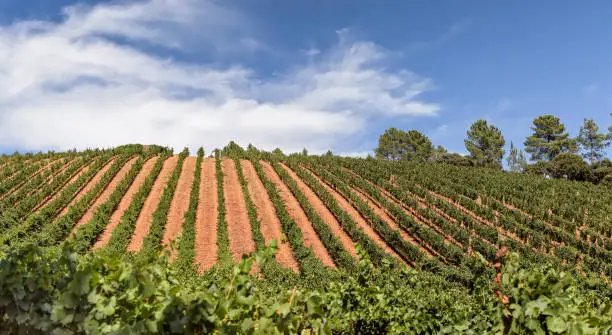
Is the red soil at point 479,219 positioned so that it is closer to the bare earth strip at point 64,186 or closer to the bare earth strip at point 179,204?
the bare earth strip at point 179,204

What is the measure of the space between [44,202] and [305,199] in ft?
56.0

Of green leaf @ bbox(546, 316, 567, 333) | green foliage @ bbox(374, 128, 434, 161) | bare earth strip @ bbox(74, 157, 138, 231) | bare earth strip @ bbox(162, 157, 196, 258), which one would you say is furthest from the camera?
green foliage @ bbox(374, 128, 434, 161)

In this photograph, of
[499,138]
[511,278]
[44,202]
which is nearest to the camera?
[511,278]

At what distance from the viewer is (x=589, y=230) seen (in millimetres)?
25719

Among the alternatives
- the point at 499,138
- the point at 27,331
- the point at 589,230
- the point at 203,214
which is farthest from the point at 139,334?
the point at 499,138

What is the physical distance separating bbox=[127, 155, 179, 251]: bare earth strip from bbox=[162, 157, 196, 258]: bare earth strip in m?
1.01

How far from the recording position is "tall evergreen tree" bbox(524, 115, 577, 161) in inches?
2579

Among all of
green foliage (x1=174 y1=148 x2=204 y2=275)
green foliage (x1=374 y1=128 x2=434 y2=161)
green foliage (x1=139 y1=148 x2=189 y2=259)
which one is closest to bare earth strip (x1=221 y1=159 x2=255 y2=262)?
green foliage (x1=174 y1=148 x2=204 y2=275)

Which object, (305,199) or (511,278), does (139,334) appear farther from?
(305,199)

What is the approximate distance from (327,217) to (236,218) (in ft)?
19.7

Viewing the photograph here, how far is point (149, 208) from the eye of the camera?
24.9m

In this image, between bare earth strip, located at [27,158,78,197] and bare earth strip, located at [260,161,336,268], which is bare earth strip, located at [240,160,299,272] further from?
bare earth strip, located at [27,158,78,197]

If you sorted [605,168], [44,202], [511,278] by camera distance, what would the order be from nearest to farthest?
[511,278] → [44,202] → [605,168]

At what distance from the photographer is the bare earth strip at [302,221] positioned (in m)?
20.6
